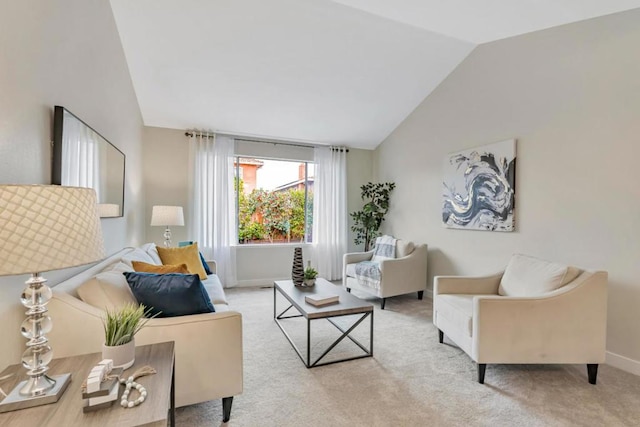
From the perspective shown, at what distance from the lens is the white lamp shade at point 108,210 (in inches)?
89.4

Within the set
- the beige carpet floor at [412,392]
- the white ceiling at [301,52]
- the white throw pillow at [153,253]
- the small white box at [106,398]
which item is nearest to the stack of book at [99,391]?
the small white box at [106,398]

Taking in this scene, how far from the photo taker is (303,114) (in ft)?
14.0

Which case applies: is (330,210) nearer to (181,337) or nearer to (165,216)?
(165,216)

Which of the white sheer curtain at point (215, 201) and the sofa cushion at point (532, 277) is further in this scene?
the white sheer curtain at point (215, 201)

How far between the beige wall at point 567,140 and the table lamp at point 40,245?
331 centimetres

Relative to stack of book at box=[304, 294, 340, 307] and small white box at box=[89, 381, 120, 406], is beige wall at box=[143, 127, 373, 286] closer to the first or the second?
stack of book at box=[304, 294, 340, 307]

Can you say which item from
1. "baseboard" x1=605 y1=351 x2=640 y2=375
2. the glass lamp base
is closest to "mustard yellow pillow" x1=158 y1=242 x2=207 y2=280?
the glass lamp base

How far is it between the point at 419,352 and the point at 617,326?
1.52 m

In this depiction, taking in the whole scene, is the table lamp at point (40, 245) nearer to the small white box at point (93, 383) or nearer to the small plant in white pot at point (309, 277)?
the small white box at point (93, 383)

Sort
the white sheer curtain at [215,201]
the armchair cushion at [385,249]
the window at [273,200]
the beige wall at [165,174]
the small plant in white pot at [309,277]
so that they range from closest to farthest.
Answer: the small plant in white pot at [309,277], the armchair cushion at [385,249], the beige wall at [165,174], the white sheer curtain at [215,201], the window at [273,200]

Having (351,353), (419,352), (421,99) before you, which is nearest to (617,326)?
(419,352)

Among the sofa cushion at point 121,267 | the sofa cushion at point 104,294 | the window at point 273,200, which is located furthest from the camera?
the window at point 273,200

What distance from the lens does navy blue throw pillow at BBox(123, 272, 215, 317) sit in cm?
162

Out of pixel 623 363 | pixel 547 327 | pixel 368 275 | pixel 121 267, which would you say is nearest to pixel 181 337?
pixel 121 267
